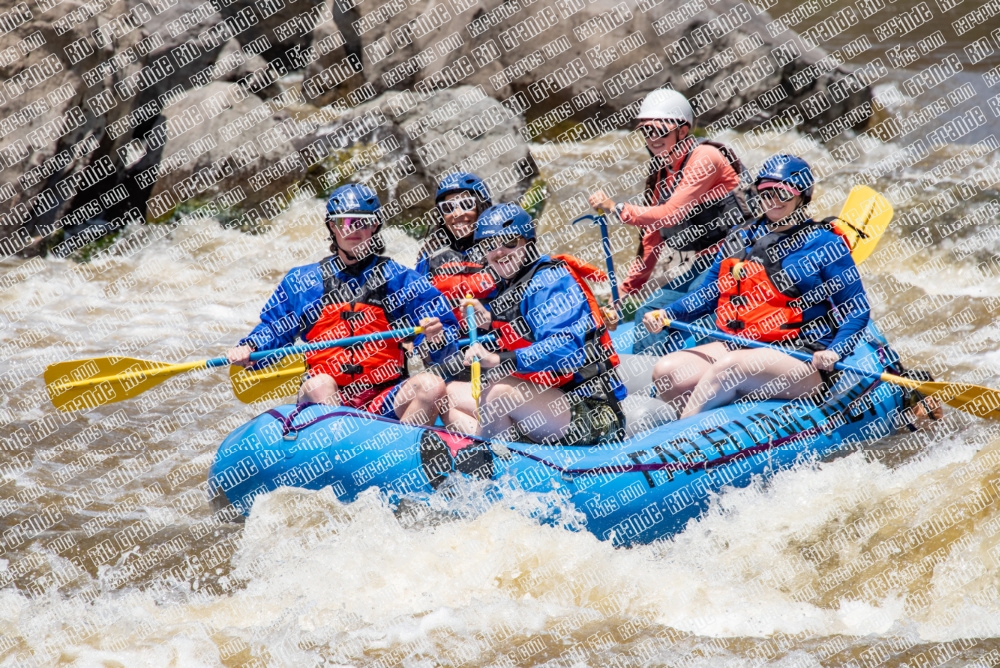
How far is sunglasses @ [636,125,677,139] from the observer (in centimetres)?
482

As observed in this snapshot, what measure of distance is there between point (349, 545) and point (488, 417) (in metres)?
0.77

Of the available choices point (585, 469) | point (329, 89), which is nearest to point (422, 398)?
point (585, 469)

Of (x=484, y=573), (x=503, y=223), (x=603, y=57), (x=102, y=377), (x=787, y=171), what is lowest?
(x=484, y=573)

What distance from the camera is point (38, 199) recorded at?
27.0ft

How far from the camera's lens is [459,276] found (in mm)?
4488

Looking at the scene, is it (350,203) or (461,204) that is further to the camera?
(461,204)

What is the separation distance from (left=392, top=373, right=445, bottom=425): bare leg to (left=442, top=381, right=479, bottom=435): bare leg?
50mm

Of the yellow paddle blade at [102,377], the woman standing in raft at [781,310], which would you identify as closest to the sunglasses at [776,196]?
the woman standing in raft at [781,310]

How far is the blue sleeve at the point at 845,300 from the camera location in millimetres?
4410

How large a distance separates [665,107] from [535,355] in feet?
5.07

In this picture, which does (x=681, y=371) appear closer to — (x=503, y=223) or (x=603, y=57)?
(x=503, y=223)

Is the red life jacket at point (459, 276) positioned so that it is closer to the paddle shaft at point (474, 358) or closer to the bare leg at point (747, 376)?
the paddle shaft at point (474, 358)

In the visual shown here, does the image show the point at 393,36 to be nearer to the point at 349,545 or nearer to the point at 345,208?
the point at 345,208

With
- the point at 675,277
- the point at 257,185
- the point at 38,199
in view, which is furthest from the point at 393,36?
the point at 675,277
